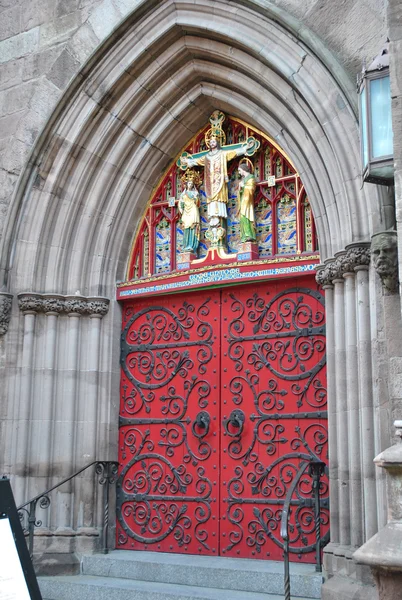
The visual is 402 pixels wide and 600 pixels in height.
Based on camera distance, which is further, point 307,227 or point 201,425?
point 201,425

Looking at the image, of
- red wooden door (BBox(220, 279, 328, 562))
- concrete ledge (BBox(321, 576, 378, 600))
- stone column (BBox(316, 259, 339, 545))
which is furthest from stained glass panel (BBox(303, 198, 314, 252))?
concrete ledge (BBox(321, 576, 378, 600))

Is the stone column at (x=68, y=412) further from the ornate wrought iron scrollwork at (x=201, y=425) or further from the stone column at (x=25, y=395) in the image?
the ornate wrought iron scrollwork at (x=201, y=425)

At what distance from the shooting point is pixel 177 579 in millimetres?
6098

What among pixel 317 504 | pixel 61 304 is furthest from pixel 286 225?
pixel 317 504

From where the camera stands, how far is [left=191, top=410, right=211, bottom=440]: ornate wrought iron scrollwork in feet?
22.6

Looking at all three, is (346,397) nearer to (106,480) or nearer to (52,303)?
(106,480)

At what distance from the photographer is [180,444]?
706 centimetres

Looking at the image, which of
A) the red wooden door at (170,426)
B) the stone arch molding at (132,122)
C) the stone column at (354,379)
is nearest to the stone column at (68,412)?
the stone arch molding at (132,122)

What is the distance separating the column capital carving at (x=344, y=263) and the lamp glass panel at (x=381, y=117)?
1.00 meters

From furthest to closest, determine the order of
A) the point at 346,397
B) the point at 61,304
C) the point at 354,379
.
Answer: the point at 61,304 → the point at 346,397 → the point at 354,379

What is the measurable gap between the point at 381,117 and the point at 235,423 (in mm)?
3034

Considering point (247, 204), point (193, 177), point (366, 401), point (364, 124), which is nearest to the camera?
point (364, 124)

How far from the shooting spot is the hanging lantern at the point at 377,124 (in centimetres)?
466

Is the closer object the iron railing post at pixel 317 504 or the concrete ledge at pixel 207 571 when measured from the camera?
the concrete ledge at pixel 207 571
